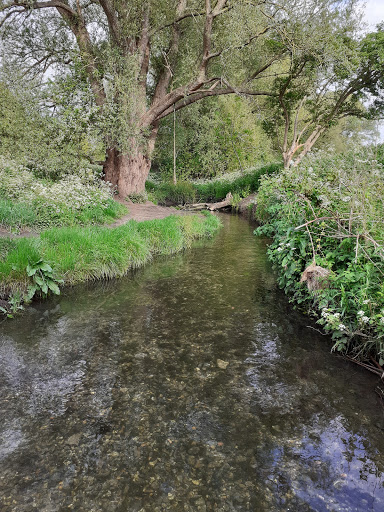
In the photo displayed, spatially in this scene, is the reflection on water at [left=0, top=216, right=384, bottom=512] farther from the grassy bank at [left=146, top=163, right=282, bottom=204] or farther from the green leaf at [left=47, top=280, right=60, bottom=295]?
the grassy bank at [left=146, top=163, right=282, bottom=204]

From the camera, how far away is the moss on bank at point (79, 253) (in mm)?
6918

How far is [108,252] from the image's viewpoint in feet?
28.7

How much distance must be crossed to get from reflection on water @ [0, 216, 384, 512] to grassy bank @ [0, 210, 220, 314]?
29.2 inches

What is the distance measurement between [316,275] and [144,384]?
2803 mm

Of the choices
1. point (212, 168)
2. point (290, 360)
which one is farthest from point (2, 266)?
point (212, 168)

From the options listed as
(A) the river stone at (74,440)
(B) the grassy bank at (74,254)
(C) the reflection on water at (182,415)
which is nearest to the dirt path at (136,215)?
(B) the grassy bank at (74,254)

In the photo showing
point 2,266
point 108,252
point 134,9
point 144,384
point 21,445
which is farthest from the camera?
point 134,9

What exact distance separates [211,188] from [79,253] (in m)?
21.6

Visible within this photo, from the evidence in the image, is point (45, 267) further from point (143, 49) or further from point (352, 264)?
point (143, 49)

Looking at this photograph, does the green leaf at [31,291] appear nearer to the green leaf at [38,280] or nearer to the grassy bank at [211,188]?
the green leaf at [38,280]

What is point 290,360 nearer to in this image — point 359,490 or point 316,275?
point 316,275

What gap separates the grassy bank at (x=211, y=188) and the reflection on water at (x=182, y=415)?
1924 cm

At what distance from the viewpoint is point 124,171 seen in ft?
62.5

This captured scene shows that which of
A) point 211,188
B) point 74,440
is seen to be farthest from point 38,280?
point 211,188
